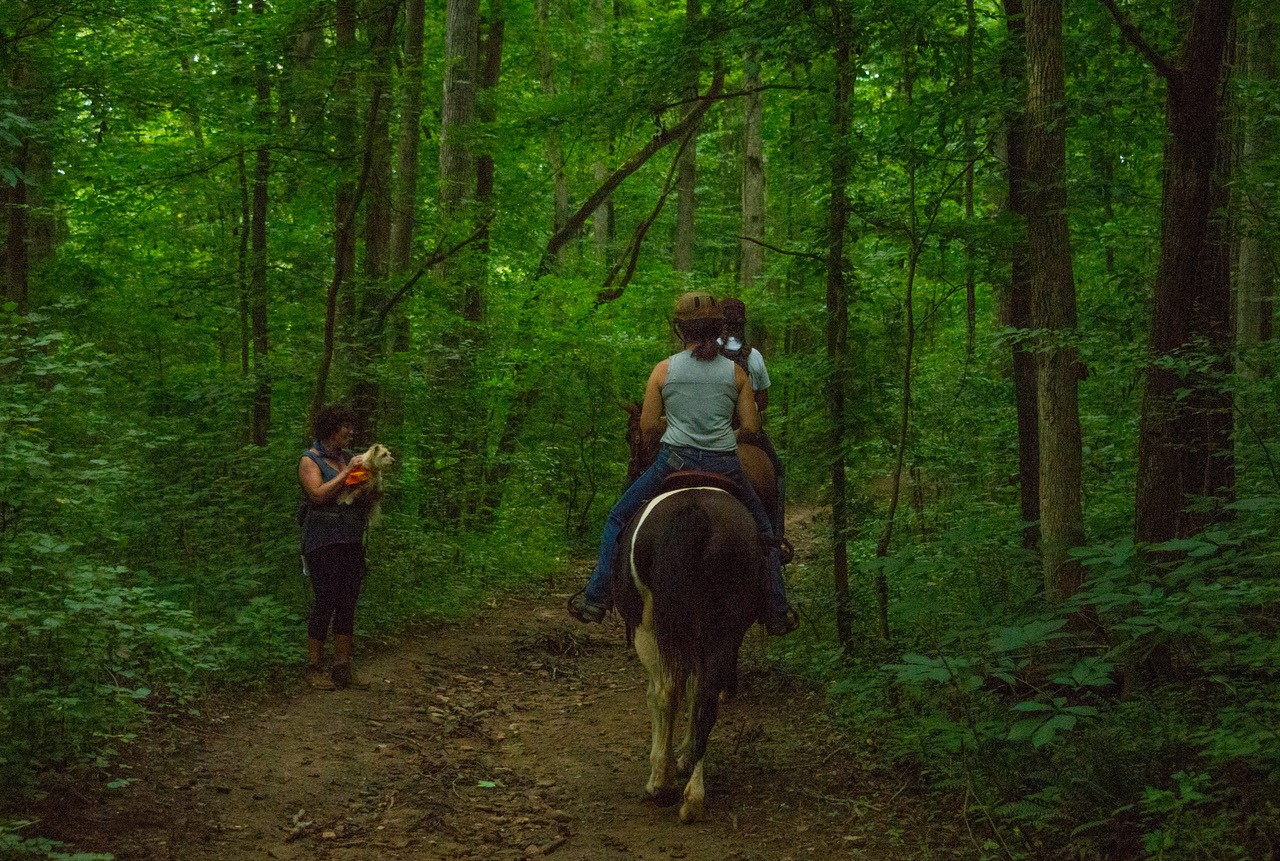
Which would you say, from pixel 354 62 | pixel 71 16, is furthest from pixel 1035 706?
pixel 71 16

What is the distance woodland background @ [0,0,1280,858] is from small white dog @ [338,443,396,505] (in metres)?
1.31

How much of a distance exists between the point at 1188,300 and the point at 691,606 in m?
3.32

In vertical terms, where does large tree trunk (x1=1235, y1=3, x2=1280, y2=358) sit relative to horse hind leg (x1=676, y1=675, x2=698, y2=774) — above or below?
above

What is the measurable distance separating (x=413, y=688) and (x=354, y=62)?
5950 millimetres

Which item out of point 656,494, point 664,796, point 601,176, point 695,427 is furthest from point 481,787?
point 601,176

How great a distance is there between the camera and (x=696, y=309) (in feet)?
21.1

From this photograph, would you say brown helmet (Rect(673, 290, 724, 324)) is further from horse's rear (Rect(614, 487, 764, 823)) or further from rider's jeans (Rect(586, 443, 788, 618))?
horse's rear (Rect(614, 487, 764, 823))

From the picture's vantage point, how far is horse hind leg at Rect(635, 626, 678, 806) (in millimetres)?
5980

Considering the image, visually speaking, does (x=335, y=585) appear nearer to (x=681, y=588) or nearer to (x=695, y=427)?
(x=695, y=427)

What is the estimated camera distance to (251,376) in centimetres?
1120

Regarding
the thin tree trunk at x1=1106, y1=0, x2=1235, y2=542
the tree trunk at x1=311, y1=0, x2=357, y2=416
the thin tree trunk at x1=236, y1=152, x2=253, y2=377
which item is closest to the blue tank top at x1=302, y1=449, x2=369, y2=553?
the tree trunk at x1=311, y1=0, x2=357, y2=416

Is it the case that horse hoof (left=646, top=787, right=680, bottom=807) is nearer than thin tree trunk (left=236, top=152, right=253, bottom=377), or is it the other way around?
horse hoof (left=646, top=787, right=680, bottom=807)

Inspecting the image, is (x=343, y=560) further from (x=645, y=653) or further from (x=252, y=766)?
(x=645, y=653)

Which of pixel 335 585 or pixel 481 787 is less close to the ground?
pixel 335 585
